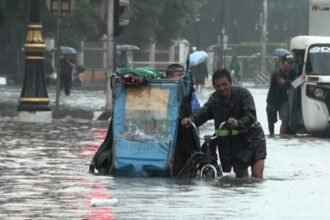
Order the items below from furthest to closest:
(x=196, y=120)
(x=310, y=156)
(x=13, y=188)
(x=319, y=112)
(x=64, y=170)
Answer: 1. (x=319, y=112)
2. (x=310, y=156)
3. (x=64, y=170)
4. (x=196, y=120)
5. (x=13, y=188)

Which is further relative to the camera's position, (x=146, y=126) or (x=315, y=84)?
(x=315, y=84)

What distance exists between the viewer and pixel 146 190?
13625 mm

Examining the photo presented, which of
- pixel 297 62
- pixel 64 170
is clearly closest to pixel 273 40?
pixel 297 62

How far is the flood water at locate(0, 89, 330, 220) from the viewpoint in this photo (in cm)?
1163

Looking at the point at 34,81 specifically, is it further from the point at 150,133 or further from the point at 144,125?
the point at 150,133

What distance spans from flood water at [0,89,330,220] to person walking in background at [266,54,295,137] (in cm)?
400

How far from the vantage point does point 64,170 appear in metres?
15.9

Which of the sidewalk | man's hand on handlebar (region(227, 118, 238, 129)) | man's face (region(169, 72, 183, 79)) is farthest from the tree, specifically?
man's hand on handlebar (region(227, 118, 238, 129))

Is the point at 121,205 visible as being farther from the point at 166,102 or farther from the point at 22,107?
the point at 22,107

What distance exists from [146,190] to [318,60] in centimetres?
1147

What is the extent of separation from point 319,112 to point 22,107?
6.26 meters

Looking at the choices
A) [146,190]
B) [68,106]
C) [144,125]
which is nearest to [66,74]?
[68,106]

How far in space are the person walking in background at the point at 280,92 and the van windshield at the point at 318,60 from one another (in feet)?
1.22

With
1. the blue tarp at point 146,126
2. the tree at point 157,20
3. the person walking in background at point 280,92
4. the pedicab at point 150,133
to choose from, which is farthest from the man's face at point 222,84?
the tree at point 157,20
